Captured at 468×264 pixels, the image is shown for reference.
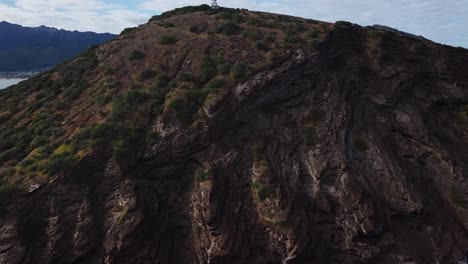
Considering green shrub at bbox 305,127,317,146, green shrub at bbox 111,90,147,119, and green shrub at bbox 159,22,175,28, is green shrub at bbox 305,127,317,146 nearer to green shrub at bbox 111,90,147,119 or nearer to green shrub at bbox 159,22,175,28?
green shrub at bbox 111,90,147,119

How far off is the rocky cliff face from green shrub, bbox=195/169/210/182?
156 mm

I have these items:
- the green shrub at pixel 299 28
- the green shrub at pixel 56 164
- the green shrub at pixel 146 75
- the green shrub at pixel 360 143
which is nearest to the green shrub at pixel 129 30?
the green shrub at pixel 146 75

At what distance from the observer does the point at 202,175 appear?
38000mm

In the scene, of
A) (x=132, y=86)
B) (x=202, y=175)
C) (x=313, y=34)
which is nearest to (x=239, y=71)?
(x=313, y=34)

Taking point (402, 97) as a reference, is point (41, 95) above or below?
below

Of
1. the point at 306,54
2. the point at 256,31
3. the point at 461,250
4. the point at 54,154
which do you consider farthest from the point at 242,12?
the point at 461,250

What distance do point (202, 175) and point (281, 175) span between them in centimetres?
835

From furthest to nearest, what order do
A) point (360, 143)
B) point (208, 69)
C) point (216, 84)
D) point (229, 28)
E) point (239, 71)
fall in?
point (229, 28) < point (208, 69) < point (239, 71) < point (216, 84) < point (360, 143)

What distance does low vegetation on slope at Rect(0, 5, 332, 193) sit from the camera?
38219 mm

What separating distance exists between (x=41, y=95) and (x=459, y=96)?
55.5 metres

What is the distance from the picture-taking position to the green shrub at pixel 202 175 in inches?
1485

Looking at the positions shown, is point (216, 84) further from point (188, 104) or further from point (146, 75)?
point (146, 75)

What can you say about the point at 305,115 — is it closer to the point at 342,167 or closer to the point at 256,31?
the point at 342,167

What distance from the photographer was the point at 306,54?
46406 millimetres
